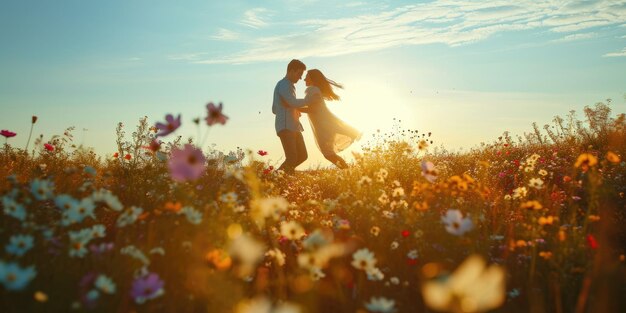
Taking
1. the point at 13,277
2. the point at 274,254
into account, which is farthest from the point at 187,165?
the point at 13,277

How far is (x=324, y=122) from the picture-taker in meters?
9.31

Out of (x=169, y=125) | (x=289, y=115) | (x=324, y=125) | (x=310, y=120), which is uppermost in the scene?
(x=169, y=125)

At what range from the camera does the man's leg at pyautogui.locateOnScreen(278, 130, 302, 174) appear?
8523 mm

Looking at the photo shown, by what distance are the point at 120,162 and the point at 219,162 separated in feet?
5.08

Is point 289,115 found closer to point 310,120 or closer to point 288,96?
point 288,96

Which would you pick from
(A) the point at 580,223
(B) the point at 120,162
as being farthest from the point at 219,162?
(A) the point at 580,223

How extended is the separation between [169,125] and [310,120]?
19.8ft

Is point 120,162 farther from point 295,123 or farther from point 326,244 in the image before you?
point 326,244

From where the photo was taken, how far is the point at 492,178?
7.40 meters

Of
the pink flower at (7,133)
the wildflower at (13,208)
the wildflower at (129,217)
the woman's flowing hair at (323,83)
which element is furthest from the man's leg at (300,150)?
the wildflower at (13,208)

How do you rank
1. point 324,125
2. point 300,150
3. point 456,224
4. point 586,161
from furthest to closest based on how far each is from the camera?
point 324,125 → point 300,150 → point 586,161 → point 456,224

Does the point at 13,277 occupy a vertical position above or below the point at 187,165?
below

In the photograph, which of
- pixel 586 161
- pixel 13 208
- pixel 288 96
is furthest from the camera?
pixel 288 96

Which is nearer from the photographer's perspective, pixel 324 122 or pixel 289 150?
pixel 289 150
